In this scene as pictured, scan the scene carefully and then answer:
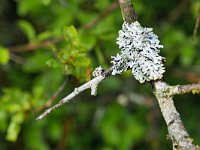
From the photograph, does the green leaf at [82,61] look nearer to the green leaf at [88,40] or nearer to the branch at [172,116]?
the green leaf at [88,40]

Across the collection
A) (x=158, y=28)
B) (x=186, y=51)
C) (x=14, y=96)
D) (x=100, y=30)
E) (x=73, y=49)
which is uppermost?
(x=158, y=28)

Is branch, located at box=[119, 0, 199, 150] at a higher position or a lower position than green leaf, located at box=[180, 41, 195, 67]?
lower

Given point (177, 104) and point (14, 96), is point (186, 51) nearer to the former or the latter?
point (177, 104)

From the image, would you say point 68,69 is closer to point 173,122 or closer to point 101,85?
point 173,122

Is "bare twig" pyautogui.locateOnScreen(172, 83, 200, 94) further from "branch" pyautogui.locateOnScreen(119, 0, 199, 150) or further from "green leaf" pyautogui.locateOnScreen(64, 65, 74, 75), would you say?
"green leaf" pyautogui.locateOnScreen(64, 65, 74, 75)

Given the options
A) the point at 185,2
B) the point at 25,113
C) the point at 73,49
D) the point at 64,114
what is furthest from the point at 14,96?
the point at 185,2

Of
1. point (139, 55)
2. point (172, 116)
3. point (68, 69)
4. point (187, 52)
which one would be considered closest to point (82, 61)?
point (68, 69)

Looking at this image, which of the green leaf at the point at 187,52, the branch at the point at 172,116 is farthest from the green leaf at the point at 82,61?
the green leaf at the point at 187,52

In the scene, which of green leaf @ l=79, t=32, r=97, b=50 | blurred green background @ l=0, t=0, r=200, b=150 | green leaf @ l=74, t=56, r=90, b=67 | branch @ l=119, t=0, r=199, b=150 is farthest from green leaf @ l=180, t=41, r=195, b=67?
branch @ l=119, t=0, r=199, b=150
